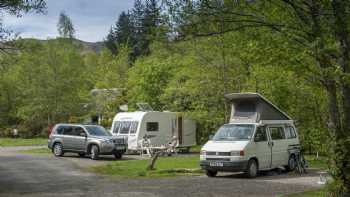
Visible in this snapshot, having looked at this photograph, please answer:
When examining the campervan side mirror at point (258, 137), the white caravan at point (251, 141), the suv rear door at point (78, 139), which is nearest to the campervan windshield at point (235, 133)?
the white caravan at point (251, 141)

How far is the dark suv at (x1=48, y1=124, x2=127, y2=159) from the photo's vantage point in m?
27.3

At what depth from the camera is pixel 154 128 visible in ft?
106

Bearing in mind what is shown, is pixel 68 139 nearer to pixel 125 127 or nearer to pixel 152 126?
pixel 125 127

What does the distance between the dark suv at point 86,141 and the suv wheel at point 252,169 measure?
35.0 feet

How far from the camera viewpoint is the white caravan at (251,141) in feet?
58.4

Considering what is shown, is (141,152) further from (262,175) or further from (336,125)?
(336,125)

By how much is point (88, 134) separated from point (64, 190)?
1397 centimetres

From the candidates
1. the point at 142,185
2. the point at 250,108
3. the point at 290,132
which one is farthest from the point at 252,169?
the point at 142,185

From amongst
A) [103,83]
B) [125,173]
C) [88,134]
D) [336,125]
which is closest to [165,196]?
[336,125]

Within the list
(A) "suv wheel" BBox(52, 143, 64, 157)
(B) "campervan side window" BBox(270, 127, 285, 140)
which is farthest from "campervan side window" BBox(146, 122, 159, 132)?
(B) "campervan side window" BBox(270, 127, 285, 140)

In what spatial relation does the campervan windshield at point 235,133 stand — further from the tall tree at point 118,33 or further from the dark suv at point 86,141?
the tall tree at point 118,33

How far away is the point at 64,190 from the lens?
46.5 ft

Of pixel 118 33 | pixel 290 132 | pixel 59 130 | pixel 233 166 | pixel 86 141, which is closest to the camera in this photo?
pixel 233 166

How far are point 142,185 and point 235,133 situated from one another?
475 cm
